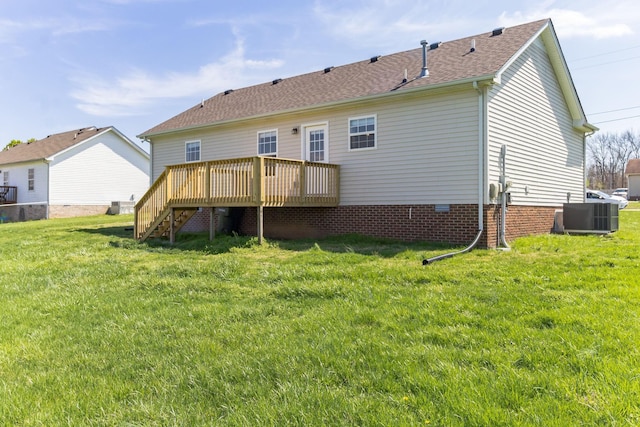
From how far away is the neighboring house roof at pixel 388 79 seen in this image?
35.0ft

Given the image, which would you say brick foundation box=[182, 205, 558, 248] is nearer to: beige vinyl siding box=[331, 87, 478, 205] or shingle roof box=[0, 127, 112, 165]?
beige vinyl siding box=[331, 87, 478, 205]

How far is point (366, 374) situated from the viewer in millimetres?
3211

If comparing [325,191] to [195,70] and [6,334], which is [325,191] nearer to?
[6,334]

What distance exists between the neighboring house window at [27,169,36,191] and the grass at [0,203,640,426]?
22.0m

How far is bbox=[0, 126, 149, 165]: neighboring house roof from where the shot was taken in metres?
25.9

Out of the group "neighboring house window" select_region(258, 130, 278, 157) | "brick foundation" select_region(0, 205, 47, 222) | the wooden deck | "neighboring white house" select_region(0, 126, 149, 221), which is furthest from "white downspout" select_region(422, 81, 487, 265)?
"brick foundation" select_region(0, 205, 47, 222)

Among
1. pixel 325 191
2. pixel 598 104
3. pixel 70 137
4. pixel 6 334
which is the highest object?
pixel 598 104

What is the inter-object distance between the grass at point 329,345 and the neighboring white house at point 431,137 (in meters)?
3.28

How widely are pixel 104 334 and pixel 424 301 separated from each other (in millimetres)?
3403

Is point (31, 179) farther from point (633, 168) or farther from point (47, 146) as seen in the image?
point (633, 168)

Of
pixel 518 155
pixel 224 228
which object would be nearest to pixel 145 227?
pixel 224 228

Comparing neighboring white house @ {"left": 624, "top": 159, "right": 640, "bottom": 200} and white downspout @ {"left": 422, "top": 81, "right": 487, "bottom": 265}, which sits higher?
neighboring white house @ {"left": 624, "top": 159, "right": 640, "bottom": 200}

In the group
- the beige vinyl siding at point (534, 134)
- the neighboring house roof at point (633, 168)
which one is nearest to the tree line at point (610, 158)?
the neighboring house roof at point (633, 168)

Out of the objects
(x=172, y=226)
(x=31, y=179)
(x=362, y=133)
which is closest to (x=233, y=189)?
(x=172, y=226)
